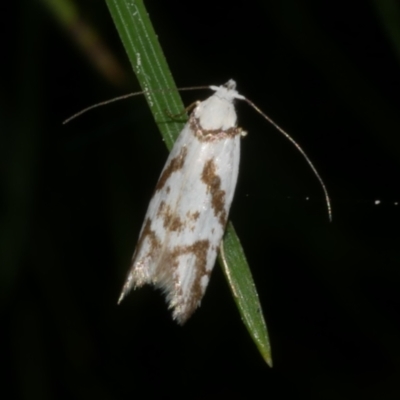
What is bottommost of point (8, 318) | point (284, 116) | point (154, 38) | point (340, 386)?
point (340, 386)

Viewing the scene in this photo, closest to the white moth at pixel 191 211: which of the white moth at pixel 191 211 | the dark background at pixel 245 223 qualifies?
the white moth at pixel 191 211

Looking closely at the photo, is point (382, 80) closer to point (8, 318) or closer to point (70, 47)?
point (70, 47)

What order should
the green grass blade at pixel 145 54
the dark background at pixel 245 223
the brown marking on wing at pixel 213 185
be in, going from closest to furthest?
the green grass blade at pixel 145 54 < the brown marking on wing at pixel 213 185 < the dark background at pixel 245 223

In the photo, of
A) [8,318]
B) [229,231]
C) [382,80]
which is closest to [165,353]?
[8,318]

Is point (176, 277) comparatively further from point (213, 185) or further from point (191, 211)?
point (213, 185)

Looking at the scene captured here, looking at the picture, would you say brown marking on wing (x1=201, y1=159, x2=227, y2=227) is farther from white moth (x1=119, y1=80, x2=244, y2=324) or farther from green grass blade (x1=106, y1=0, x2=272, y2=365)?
green grass blade (x1=106, y1=0, x2=272, y2=365)

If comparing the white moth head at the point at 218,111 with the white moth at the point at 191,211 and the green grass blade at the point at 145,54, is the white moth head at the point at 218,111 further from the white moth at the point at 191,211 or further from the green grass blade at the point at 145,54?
the green grass blade at the point at 145,54

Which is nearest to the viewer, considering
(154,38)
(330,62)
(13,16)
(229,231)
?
(154,38)
